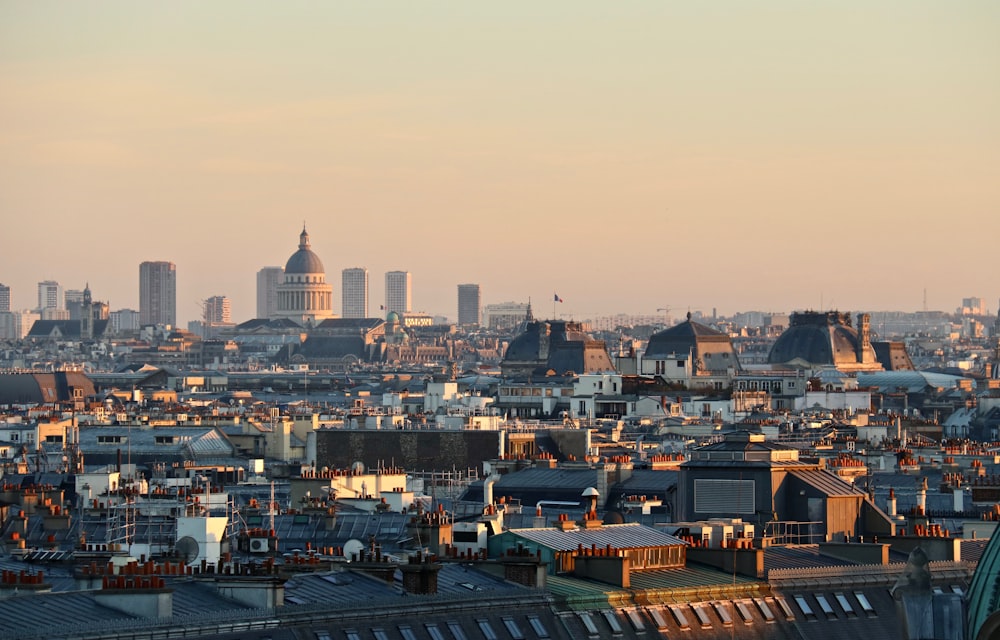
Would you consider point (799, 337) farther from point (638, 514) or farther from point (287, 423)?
point (638, 514)

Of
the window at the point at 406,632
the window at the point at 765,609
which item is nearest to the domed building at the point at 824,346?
the window at the point at 765,609

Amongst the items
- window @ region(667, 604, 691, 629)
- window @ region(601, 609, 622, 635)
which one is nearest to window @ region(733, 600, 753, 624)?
window @ region(667, 604, 691, 629)

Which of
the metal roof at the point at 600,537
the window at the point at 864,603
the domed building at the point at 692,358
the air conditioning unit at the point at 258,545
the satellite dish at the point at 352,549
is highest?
the domed building at the point at 692,358

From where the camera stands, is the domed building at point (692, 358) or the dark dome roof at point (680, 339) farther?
the dark dome roof at point (680, 339)

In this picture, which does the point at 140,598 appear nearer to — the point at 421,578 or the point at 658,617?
the point at 421,578

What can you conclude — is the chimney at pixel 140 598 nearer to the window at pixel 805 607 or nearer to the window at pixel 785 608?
the window at pixel 785 608

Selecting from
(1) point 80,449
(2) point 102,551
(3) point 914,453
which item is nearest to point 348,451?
(1) point 80,449
